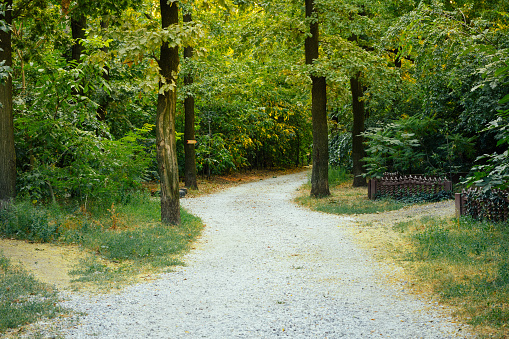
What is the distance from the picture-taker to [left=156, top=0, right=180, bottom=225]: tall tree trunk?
10.3 metres

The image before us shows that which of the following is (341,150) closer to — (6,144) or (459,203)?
(459,203)

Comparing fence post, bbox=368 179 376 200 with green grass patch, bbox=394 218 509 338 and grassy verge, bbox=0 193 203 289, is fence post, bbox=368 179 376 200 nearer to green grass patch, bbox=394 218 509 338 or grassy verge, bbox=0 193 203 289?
green grass patch, bbox=394 218 509 338

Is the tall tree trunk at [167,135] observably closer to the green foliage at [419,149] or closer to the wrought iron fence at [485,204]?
the wrought iron fence at [485,204]

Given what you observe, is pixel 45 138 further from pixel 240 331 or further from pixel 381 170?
pixel 381 170

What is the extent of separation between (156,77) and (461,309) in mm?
7293

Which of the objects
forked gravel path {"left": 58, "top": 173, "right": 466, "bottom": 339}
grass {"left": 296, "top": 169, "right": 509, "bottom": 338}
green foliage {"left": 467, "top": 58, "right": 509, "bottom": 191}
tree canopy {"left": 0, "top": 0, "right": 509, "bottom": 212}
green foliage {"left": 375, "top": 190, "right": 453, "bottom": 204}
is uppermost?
tree canopy {"left": 0, "top": 0, "right": 509, "bottom": 212}

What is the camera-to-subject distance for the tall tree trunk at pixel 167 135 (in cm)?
1034

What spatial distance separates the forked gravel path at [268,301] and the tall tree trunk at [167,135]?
1357 mm

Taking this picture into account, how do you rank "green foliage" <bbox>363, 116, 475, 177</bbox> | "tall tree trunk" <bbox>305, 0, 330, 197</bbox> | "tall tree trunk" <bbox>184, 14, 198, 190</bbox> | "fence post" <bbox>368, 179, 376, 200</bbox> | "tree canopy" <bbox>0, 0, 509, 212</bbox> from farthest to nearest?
"tall tree trunk" <bbox>184, 14, 198, 190</bbox> < "tall tree trunk" <bbox>305, 0, 330, 197</bbox> < "fence post" <bbox>368, 179, 376, 200</bbox> < "green foliage" <bbox>363, 116, 475, 177</bbox> < "tree canopy" <bbox>0, 0, 509, 212</bbox>

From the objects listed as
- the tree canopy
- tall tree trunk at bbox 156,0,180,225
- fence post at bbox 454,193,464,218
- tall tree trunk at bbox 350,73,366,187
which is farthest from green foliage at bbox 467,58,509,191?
tall tree trunk at bbox 350,73,366,187

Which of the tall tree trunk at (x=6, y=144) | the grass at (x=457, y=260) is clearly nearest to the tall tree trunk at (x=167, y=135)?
the tall tree trunk at (x=6, y=144)

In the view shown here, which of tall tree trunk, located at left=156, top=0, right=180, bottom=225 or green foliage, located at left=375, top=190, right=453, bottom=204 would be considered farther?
green foliage, located at left=375, top=190, right=453, bottom=204

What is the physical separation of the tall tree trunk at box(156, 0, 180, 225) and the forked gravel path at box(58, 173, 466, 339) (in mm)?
1357

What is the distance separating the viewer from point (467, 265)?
21.8ft
